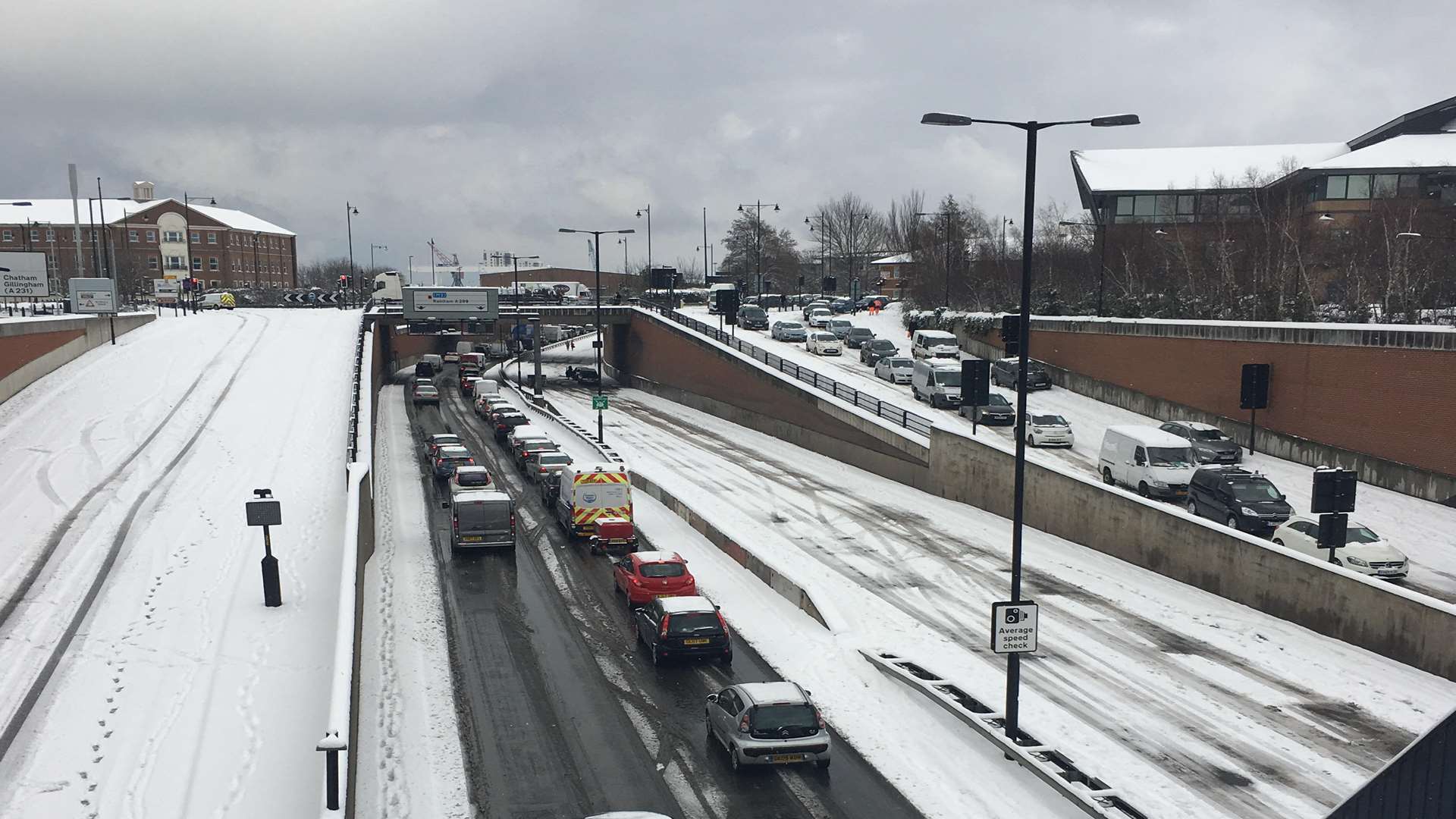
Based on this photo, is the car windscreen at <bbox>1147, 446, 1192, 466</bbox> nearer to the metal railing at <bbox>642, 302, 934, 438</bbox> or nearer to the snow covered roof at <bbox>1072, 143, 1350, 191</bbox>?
the metal railing at <bbox>642, 302, 934, 438</bbox>

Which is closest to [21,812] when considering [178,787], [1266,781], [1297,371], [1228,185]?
[178,787]

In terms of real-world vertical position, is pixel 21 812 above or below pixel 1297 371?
below

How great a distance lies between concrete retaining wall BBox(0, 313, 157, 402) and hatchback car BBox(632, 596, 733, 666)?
3440 cm

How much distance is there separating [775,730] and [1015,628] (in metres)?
4.08

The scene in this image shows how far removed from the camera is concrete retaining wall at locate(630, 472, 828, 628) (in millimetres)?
24172

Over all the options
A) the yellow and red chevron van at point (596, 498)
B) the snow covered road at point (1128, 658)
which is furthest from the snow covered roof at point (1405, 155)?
the yellow and red chevron van at point (596, 498)

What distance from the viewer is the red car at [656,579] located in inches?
935

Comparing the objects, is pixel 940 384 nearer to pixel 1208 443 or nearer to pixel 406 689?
pixel 1208 443

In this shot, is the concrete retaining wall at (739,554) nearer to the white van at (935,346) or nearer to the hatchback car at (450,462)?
the hatchback car at (450,462)

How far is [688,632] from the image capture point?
2044 cm

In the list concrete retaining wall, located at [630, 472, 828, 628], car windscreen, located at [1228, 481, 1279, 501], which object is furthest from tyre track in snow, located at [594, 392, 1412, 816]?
car windscreen, located at [1228, 481, 1279, 501]

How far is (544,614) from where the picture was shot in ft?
78.8

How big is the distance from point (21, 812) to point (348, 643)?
4.79 metres

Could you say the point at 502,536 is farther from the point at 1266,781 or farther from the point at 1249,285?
the point at 1249,285
